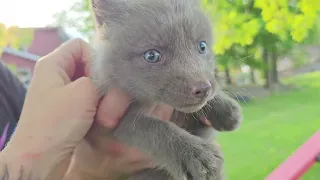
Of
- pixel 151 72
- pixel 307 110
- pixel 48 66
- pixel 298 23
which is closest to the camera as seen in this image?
pixel 151 72

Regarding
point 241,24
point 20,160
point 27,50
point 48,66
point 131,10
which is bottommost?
point 27,50

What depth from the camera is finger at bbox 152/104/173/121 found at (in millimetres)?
941

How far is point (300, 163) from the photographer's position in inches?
54.7

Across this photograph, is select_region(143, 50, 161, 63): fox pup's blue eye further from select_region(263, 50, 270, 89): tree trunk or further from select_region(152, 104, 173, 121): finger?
select_region(263, 50, 270, 89): tree trunk

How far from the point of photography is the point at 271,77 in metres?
2.55

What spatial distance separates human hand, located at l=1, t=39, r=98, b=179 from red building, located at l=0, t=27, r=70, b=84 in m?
1.52

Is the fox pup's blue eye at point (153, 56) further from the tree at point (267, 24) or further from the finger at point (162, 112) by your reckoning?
the tree at point (267, 24)

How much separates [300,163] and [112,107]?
0.76 meters

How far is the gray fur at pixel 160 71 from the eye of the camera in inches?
31.4

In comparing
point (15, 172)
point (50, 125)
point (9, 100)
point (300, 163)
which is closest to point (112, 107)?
point (50, 125)

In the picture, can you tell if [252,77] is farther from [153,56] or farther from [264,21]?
[153,56]

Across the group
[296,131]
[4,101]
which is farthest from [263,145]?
[4,101]

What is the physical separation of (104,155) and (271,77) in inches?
67.5

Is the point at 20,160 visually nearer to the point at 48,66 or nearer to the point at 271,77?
the point at 48,66
